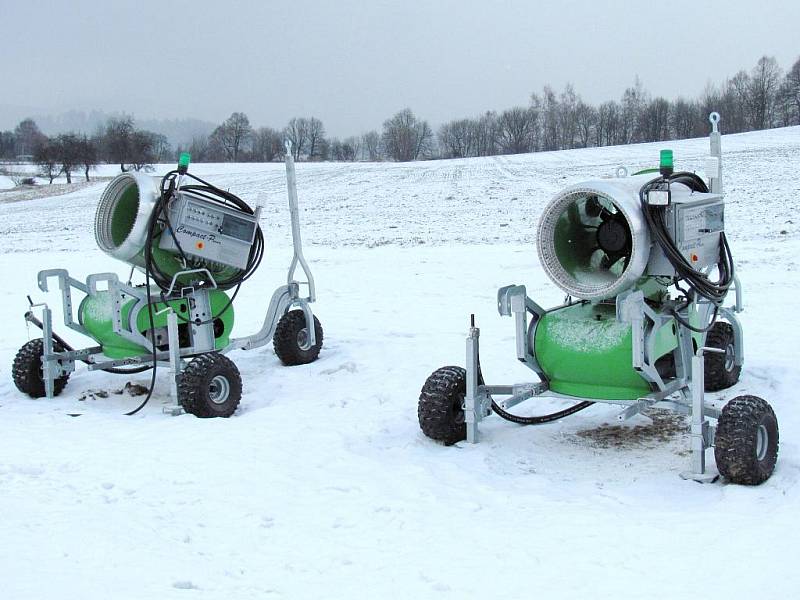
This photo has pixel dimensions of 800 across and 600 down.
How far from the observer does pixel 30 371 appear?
687 cm

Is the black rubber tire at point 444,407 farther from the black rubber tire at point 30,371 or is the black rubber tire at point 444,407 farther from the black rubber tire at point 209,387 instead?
the black rubber tire at point 30,371

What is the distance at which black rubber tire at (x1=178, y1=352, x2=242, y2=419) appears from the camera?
6184mm

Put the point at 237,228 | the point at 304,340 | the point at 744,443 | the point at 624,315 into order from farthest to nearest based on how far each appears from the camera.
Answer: the point at 304,340 → the point at 237,228 → the point at 624,315 → the point at 744,443

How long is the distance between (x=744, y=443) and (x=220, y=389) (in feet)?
12.0

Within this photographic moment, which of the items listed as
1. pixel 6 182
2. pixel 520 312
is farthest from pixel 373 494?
Result: pixel 6 182

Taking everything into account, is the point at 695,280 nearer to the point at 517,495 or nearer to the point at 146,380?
the point at 517,495

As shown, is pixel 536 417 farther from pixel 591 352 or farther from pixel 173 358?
pixel 173 358

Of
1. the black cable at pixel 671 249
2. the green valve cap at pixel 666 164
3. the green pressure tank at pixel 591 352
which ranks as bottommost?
the green pressure tank at pixel 591 352

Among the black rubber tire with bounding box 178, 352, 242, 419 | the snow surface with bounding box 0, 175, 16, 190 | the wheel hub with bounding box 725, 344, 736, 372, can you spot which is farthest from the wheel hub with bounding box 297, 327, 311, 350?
the snow surface with bounding box 0, 175, 16, 190

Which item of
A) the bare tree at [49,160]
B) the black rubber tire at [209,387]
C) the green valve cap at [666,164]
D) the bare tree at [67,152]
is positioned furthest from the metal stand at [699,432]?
the bare tree at [67,152]

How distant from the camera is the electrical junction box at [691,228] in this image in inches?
207

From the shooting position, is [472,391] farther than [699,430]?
Yes

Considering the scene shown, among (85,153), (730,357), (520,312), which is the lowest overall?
(730,357)

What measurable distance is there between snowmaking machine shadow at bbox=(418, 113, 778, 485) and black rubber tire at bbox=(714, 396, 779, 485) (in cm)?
1
